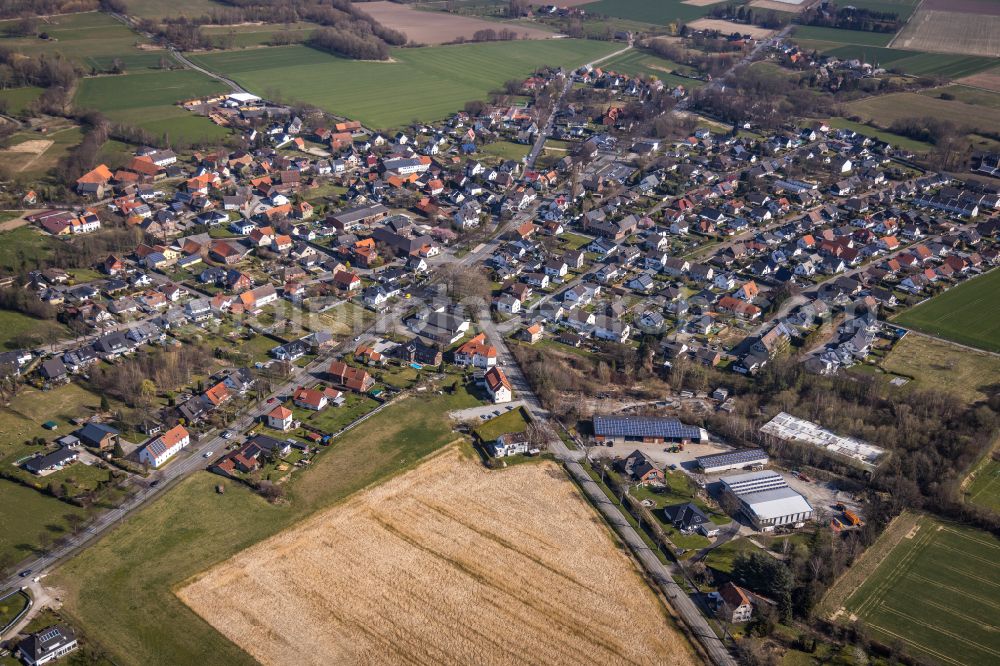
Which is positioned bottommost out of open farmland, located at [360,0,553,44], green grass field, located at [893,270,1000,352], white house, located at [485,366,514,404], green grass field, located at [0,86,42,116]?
white house, located at [485,366,514,404]

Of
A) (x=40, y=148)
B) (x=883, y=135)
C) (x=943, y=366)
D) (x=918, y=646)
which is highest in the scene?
(x=883, y=135)

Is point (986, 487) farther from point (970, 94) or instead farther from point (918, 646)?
point (970, 94)

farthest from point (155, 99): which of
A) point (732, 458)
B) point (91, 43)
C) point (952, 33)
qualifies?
point (952, 33)

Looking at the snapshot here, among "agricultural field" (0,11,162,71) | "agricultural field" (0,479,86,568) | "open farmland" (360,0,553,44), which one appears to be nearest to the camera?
"agricultural field" (0,479,86,568)

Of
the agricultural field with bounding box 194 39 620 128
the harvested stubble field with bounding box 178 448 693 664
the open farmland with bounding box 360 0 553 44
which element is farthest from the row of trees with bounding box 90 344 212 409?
the open farmland with bounding box 360 0 553 44

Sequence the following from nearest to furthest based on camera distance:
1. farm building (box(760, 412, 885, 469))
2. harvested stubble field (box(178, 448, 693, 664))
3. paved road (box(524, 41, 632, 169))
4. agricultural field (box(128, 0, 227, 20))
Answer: harvested stubble field (box(178, 448, 693, 664)) → farm building (box(760, 412, 885, 469)) → paved road (box(524, 41, 632, 169)) → agricultural field (box(128, 0, 227, 20))

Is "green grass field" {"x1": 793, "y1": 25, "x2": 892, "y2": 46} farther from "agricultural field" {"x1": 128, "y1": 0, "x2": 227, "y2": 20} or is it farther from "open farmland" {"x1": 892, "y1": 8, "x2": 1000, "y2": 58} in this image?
"agricultural field" {"x1": 128, "y1": 0, "x2": 227, "y2": 20}

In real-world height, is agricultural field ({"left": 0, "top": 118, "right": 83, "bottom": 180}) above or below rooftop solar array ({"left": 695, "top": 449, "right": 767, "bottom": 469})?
above
